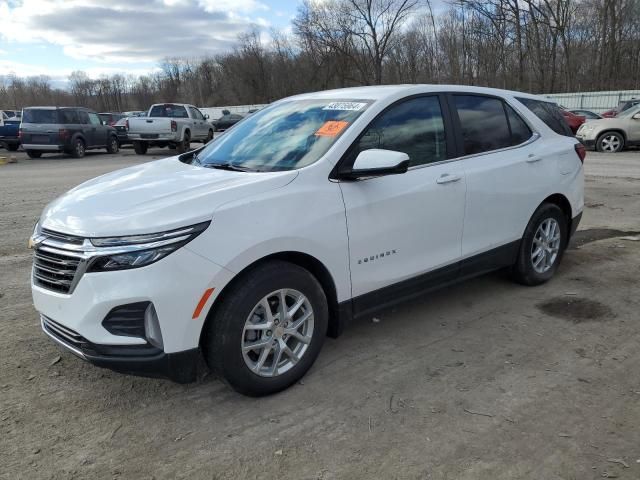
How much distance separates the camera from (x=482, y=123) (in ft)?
14.5

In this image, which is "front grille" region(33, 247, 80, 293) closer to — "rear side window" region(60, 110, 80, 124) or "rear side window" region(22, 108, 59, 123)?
"rear side window" region(22, 108, 59, 123)

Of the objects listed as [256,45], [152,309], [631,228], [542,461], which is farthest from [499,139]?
[256,45]

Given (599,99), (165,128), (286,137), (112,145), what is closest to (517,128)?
(286,137)

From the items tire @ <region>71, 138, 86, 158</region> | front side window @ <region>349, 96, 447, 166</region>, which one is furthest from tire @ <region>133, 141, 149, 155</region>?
front side window @ <region>349, 96, 447, 166</region>

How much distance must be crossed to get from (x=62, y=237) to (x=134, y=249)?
527 mm

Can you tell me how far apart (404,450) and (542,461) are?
67 centimetres

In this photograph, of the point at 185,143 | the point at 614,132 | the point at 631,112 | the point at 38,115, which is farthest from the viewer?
the point at 185,143

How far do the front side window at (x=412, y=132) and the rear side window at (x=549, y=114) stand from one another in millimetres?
1327

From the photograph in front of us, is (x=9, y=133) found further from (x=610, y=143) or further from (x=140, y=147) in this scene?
(x=610, y=143)

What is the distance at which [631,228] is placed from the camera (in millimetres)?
7160

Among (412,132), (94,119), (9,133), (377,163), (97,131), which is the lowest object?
(377,163)

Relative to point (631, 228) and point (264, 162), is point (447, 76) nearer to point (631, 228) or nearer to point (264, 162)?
point (631, 228)

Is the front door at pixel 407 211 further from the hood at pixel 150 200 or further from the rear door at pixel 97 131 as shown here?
the rear door at pixel 97 131

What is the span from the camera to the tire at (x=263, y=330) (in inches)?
113
